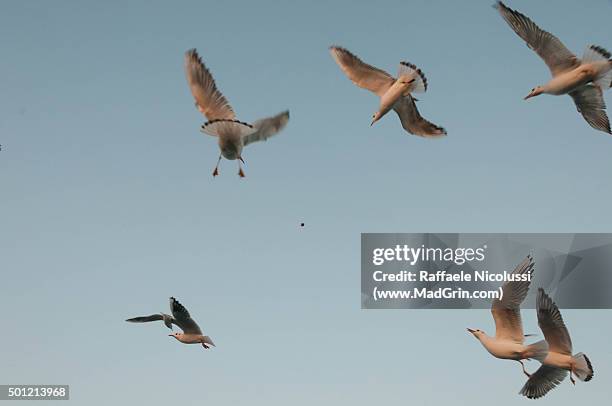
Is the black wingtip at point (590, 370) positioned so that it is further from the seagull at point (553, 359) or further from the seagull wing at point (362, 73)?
the seagull wing at point (362, 73)

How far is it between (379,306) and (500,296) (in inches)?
304

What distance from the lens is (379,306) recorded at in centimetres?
2323

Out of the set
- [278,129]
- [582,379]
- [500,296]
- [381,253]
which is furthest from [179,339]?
[381,253]

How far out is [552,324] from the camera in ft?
51.2

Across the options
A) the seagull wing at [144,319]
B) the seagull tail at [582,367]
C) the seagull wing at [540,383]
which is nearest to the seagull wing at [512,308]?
the seagull wing at [540,383]

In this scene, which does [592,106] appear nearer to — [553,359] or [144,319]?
[553,359]

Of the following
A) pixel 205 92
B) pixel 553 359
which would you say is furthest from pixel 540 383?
pixel 205 92

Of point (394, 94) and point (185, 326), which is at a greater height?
point (394, 94)

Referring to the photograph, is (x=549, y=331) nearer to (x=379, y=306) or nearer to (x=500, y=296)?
(x=500, y=296)

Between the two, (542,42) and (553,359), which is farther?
(553,359)

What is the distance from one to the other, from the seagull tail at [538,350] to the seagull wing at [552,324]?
0.52m

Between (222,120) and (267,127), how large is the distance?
0.85 metres

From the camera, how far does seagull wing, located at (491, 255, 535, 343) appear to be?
1563cm

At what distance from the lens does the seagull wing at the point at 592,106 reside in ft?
48.9
